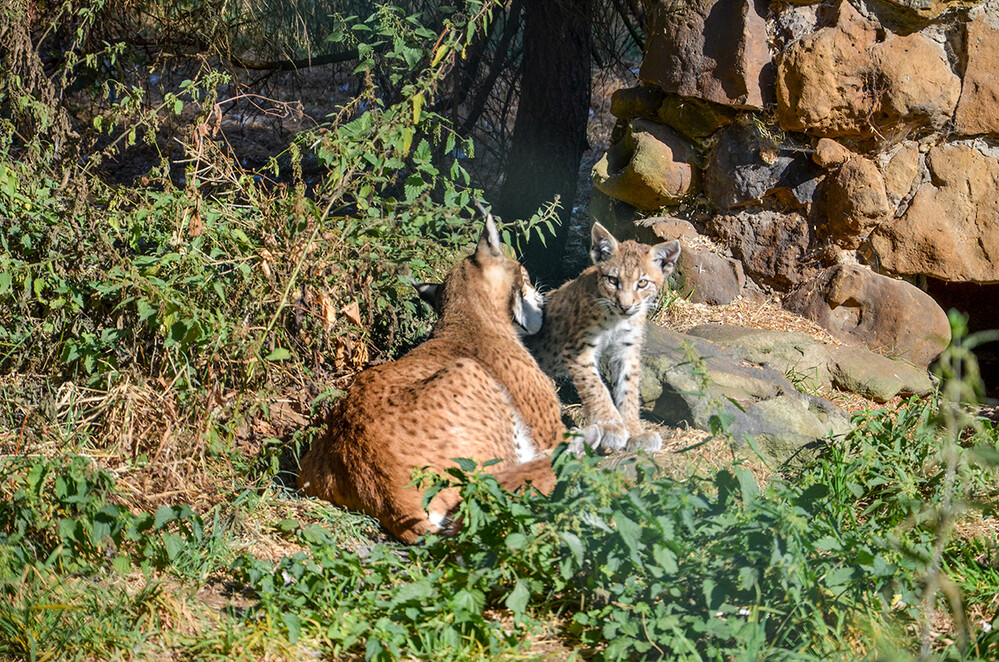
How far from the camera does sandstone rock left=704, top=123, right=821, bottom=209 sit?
5949 millimetres

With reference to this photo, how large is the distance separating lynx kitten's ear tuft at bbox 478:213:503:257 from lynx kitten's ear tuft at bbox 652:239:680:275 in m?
0.95

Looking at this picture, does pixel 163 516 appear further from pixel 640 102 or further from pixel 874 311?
pixel 874 311

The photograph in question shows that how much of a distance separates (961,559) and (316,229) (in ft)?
10.1

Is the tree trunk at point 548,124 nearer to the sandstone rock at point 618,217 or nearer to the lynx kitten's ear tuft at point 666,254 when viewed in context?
the sandstone rock at point 618,217

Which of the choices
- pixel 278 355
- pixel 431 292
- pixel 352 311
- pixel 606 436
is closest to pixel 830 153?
pixel 606 436

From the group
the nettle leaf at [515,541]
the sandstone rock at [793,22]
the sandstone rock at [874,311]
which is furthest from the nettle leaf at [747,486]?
the sandstone rock at [793,22]

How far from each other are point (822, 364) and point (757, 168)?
1453 millimetres

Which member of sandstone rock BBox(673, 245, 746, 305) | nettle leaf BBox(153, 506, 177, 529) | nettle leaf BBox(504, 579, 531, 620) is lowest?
nettle leaf BBox(504, 579, 531, 620)

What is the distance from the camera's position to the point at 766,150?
5.93 meters

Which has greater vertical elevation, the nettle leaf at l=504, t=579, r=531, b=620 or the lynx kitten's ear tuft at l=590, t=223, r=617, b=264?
the lynx kitten's ear tuft at l=590, t=223, r=617, b=264

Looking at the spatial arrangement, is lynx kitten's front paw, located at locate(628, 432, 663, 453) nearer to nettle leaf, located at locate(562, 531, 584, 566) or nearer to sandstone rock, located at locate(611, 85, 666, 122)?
nettle leaf, located at locate(562, 531, 584, 566)

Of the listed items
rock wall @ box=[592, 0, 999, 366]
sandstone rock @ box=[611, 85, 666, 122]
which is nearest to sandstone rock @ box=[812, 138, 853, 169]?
rock wall @ box=[592, 0, 999, 366]

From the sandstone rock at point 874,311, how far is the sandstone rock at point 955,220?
0.84ft

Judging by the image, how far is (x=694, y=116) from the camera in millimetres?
6074
